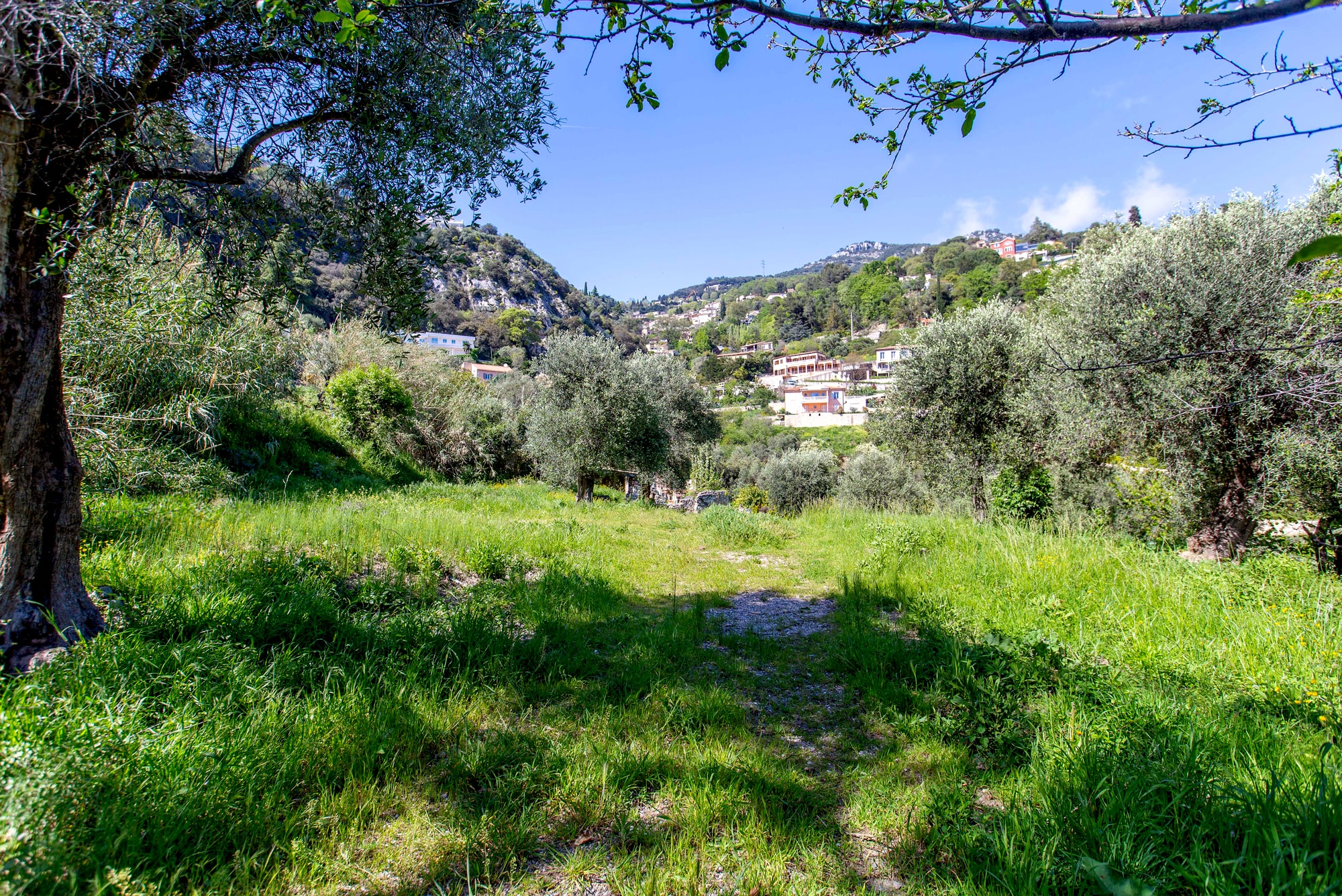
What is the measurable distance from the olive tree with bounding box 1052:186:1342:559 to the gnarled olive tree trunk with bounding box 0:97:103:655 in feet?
29.9

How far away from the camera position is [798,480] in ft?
104

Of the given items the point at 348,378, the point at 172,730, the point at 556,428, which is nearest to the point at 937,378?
the point at 556,428

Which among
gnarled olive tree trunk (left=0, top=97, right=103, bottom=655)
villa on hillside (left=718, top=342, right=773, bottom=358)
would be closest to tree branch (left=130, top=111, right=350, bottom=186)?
gnarled olive tree trunk (left=0, top=97, right=103, bottom=655)

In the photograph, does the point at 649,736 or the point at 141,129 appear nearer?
the point at 649,736

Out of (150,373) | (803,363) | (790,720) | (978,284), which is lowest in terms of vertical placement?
(790,720)

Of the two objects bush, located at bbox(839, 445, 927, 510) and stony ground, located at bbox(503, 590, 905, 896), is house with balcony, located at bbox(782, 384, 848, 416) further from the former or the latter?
stony ground, located at bbox(503, 590, 905, 896)

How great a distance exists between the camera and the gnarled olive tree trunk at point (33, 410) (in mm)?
2906

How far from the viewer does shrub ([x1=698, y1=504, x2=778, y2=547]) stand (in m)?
10.7

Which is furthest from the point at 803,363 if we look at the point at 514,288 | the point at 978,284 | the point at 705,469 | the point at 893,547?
the point at 893,547

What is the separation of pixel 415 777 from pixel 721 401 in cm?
9516

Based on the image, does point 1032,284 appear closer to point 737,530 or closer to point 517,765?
point 737,530

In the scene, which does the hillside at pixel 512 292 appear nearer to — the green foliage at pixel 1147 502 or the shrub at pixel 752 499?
the shrub at pixel 752 499

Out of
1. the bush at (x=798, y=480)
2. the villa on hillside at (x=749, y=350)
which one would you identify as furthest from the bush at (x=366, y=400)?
the villa on hillside at (x=749, y=350)

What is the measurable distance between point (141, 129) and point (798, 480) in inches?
1191
